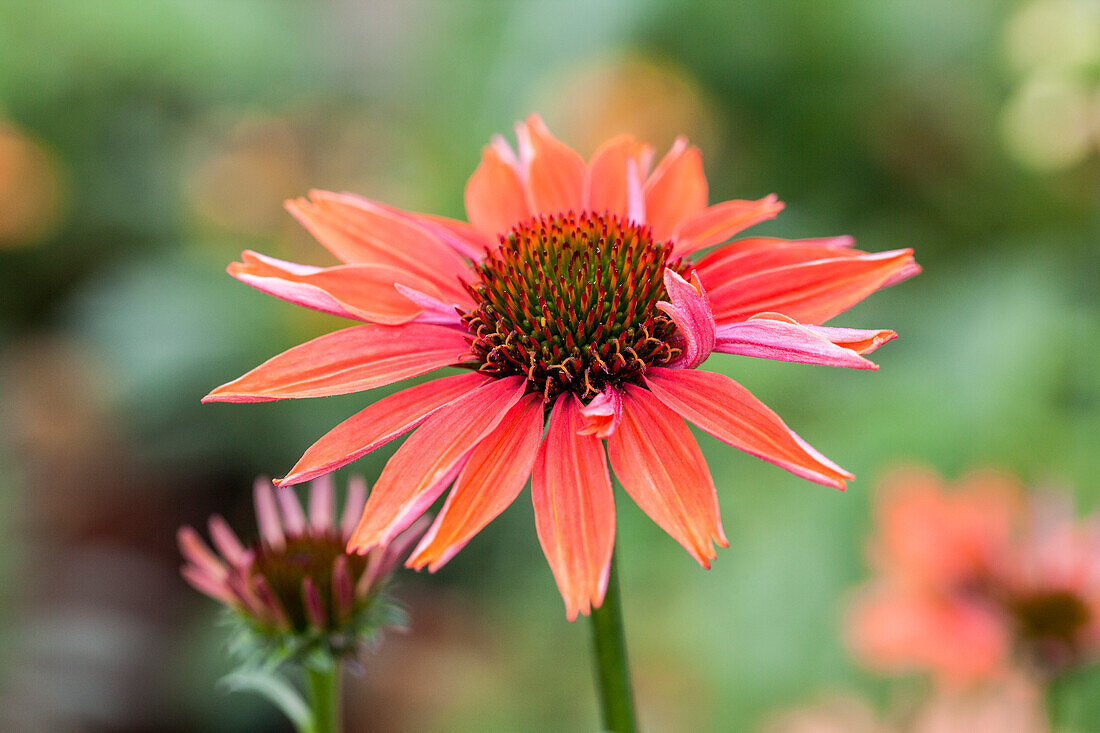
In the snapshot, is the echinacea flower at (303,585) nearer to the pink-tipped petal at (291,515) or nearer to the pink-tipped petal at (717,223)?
the pink-tipped petal at (291,515)

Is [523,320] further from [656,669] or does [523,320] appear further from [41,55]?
[41,55]

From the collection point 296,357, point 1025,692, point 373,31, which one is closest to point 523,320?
point 296,357

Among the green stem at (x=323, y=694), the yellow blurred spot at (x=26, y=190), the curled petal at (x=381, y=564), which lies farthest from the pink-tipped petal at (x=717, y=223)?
the yellow blurred spot at (x=26, y=190)

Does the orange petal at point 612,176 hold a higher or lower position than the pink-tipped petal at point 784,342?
higher

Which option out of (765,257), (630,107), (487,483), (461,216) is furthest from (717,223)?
(630,107)

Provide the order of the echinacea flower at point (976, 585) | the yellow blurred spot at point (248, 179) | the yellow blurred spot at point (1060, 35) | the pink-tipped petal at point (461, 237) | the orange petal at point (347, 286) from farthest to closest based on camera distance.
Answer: the yellow blurred spot at point (248, 179) < the yellow blurred spot at point (1060, 35) < the echinacea flower at point (976, 585) < the pink-tipped petal at point (461, 237) < the orange petal at point (347, 286)
